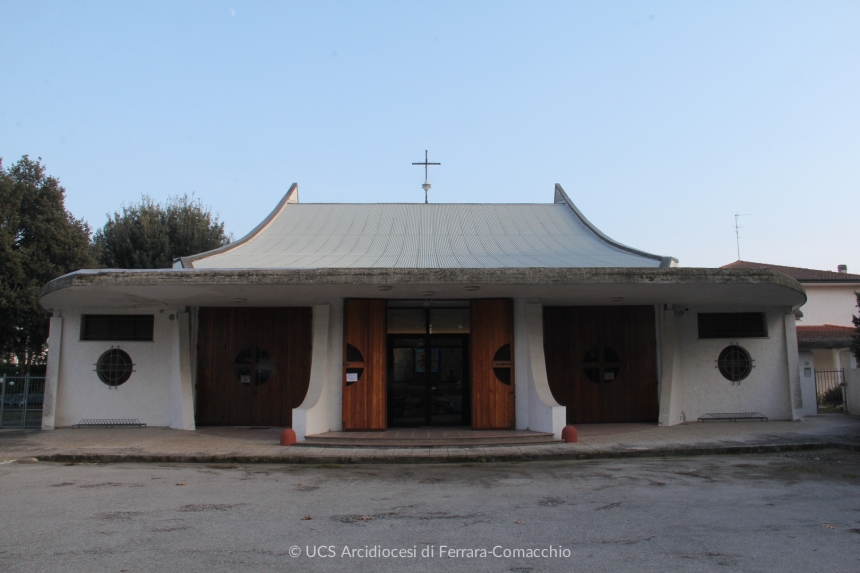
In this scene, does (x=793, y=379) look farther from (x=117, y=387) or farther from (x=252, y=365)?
(x=117, y=387)

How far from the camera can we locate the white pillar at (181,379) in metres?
15.0

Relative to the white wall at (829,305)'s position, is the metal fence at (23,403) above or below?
below

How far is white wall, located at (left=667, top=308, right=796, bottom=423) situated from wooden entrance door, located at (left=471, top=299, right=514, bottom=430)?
180 inches

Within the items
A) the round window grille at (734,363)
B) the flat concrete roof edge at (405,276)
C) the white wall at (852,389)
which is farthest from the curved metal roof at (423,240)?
the white wall at (852,389)

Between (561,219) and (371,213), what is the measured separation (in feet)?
20.0

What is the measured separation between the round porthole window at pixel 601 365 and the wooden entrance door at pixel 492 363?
96.6 inches

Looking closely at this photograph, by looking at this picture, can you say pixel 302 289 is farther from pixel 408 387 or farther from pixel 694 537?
pixel 694 537

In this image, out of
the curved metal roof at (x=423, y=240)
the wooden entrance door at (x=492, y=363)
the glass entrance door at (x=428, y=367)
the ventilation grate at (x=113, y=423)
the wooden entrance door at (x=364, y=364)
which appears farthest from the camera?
the ventilation grate at (x=113, y=423)

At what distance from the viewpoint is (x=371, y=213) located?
68.5 feet

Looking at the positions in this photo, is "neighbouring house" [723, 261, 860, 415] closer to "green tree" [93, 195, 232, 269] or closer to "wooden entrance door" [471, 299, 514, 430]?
"wooden entrance door" [471, 299, 514, 430]

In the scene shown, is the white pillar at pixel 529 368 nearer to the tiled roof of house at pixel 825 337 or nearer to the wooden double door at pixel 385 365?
the wooden double door at pixel 385 365

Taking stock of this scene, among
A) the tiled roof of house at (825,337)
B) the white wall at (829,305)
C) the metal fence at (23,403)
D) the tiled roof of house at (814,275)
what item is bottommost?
the metal fence at (23,403)

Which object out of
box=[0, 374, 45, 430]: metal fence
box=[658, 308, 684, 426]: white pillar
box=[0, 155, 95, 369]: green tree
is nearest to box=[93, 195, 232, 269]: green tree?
box=[0, 155, 95, 369]: green tree

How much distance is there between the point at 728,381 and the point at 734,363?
477mm
